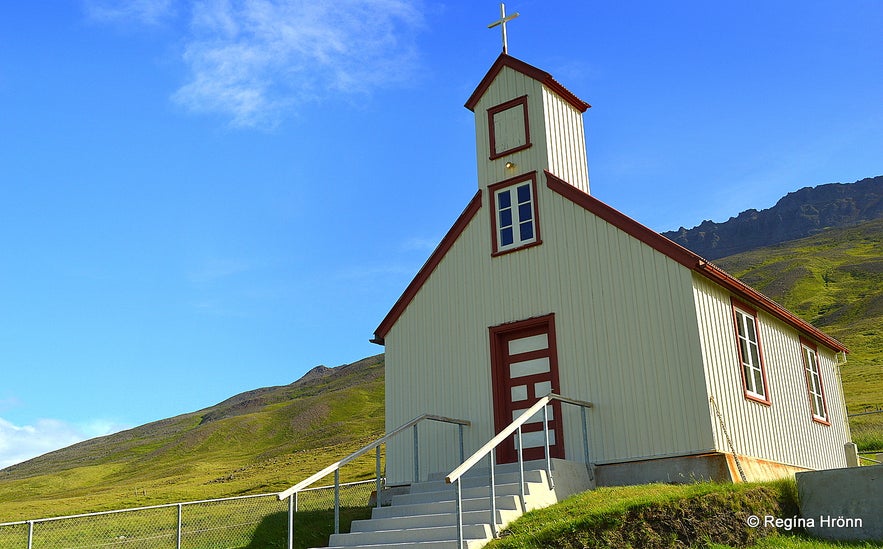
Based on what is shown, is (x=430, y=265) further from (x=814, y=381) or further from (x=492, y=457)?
(x=814, y=381)

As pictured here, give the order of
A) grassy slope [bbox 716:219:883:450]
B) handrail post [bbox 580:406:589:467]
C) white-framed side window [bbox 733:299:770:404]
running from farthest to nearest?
grassy slope [bbox 716:219:883:450] → white-framed side window [bbox 733:299:770:404] → handrail post [bbox 580:406:589:467]

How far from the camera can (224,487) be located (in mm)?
48219

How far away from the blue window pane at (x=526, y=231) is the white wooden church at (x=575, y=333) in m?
0.03

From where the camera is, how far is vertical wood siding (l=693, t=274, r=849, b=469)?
14422 millimetres

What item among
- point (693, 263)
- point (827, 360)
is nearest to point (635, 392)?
point (693, 263)

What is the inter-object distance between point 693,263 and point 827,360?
10.5 meters

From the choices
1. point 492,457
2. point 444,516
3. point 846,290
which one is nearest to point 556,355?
point 492,457

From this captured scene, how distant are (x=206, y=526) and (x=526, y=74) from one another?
14936mm

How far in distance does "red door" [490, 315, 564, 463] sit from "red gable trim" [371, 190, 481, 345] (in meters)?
2.20

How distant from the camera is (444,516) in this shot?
12469mm

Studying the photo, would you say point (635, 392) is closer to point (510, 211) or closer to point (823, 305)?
point (510, 211)

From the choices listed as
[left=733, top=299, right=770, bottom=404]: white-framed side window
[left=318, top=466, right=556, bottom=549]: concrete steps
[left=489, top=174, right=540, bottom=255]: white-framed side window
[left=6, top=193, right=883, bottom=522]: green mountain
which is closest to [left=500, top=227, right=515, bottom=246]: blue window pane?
[left=489, top=174, right=540, bottom=255]: white-framed side window

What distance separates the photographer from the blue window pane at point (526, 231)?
16.5m

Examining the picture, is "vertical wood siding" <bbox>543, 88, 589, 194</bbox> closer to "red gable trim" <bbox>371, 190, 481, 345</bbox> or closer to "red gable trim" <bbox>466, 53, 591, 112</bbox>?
"red gable trim" <bbox>466, 53, 591, 112</bbox>
